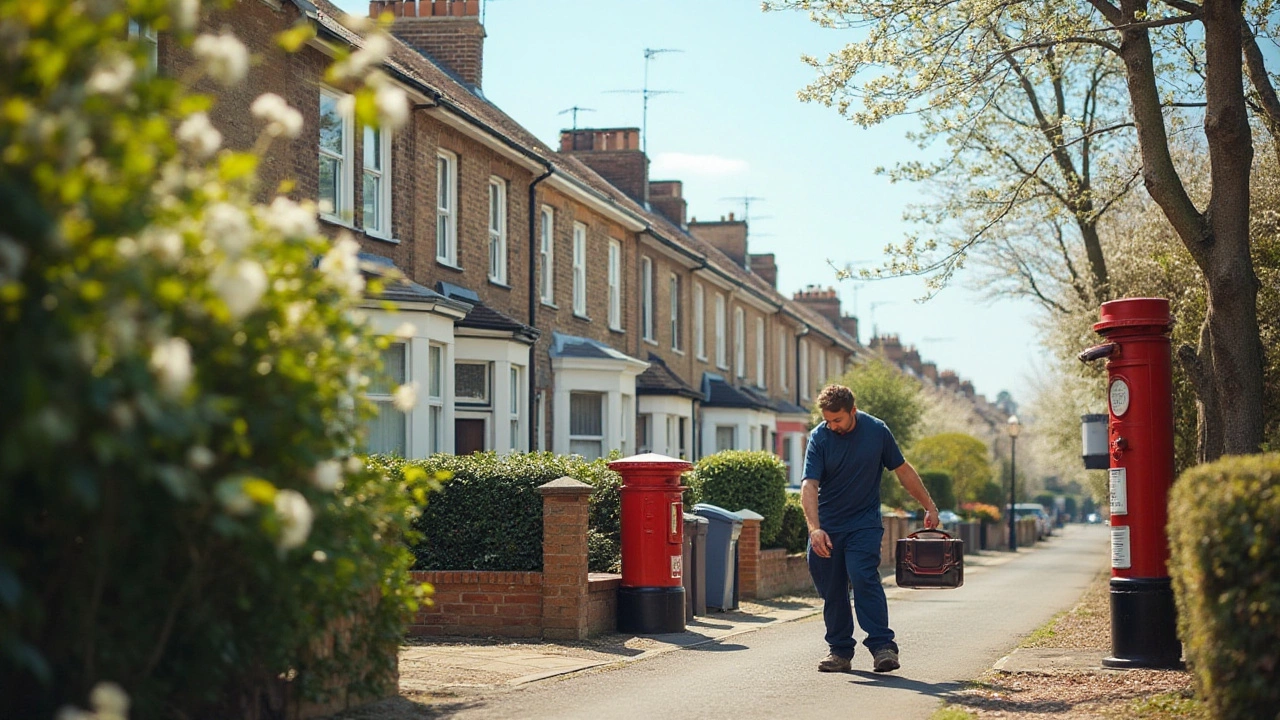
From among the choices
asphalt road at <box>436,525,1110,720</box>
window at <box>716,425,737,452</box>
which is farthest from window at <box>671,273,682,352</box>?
asphalt road at <box>436,525,1110,720</box>

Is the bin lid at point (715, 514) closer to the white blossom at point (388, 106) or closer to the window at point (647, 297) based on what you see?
the white blossom at point (388, 106)

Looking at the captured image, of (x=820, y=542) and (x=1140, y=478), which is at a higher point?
(x=1140, y=478)

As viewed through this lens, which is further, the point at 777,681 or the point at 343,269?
the point at 777,681

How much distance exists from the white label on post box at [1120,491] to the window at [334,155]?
32.1ft

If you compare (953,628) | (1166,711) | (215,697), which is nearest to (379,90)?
(215,697)

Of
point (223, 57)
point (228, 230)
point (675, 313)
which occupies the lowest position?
point (228, 230)

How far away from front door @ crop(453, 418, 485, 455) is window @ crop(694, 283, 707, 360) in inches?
552

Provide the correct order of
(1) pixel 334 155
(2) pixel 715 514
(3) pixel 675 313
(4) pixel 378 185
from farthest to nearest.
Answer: (3) pixel 675 313 < (4) pixel 378 185 < (1) pixel 334 155 < (2) pixel 715 514

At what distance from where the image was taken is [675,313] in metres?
32.3

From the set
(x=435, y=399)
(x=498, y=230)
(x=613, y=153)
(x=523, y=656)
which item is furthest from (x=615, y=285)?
(x=523, y=656)

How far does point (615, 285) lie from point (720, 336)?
9.31 meters

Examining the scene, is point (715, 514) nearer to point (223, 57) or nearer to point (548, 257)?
point (548, 257)

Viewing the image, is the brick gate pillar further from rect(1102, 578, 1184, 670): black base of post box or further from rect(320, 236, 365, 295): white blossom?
rect(320, 236, 365, 295): white blossom

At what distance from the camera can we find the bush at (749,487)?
19312mm
